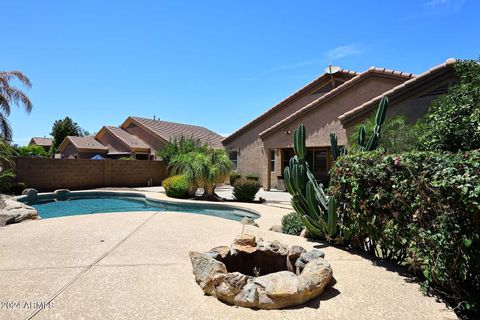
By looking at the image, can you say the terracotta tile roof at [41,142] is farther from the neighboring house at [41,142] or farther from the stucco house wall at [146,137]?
the stucco house wall at [146,137]

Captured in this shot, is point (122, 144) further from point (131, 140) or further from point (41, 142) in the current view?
point (41, 142)

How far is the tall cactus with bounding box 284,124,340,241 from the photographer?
6945mm

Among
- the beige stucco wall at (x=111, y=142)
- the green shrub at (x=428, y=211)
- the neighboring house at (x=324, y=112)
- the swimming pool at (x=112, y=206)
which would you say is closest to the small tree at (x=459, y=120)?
the green shrub at (x=428, y=211)

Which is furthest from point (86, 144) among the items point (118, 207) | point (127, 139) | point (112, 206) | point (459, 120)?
point (459, 120)

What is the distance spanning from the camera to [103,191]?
21.0 metres

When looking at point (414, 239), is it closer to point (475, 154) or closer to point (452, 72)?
point (475, 154)

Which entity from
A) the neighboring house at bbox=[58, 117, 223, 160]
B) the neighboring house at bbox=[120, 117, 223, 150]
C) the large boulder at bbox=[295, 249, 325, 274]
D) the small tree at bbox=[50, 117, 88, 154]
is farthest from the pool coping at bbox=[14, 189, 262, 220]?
the small tree at bbox=[50, 117, 88, 154]

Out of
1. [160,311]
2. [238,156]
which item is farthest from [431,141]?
[238,156]

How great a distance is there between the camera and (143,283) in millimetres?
4625

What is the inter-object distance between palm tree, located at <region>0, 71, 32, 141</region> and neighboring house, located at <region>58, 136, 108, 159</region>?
534 inches

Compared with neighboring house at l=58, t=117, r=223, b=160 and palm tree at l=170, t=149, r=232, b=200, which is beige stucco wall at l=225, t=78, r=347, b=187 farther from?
neighboring house at l=58, t=117, r=223, b=160

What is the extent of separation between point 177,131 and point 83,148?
11.7 metres

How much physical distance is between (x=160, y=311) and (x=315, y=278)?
2.25m

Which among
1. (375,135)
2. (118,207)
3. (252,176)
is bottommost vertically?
(118,207)
